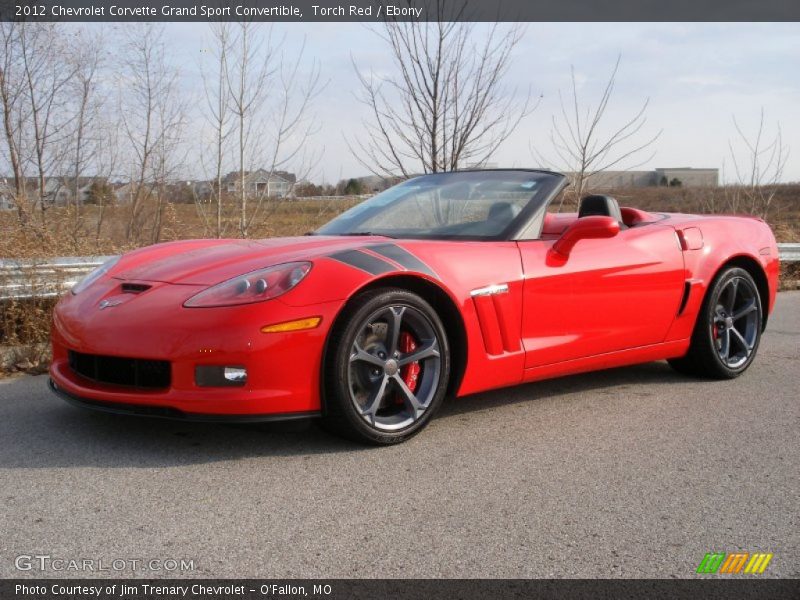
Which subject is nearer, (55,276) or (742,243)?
(742,243)

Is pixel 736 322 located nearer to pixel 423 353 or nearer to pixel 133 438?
pixel 423 353

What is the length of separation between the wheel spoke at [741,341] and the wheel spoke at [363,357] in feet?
8.80

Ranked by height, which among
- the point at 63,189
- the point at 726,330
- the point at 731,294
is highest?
the point at 63,189

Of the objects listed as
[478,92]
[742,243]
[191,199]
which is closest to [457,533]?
[742,243]

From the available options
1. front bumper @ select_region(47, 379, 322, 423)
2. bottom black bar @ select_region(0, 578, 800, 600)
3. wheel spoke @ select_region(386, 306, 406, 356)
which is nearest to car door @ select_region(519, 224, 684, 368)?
wheel spoke @ select_region(386, 306, 406, 356)

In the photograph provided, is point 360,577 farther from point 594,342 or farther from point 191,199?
point 191,199

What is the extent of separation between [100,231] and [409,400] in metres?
7.94

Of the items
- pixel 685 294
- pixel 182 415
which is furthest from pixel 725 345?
pixel 182 415

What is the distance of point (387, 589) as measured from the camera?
7.74 ft

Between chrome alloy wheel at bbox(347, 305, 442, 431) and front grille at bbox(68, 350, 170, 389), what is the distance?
2.51 ft

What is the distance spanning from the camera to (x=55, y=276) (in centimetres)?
584

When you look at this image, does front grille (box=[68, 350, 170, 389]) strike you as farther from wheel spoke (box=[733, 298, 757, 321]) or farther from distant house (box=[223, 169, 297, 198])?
distant house (box=[223, 169, 297, 198])

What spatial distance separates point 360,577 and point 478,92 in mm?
8230
